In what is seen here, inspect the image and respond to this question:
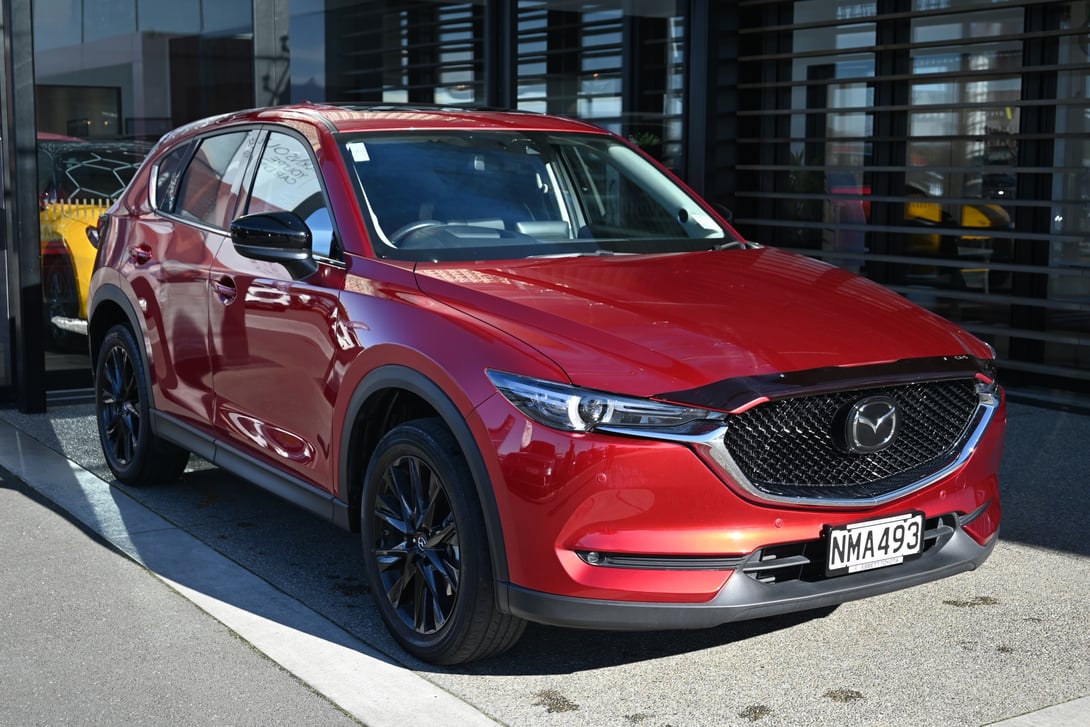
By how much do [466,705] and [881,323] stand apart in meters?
1.72

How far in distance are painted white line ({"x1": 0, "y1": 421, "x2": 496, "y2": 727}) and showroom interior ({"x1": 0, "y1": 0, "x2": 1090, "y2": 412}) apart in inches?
94.0

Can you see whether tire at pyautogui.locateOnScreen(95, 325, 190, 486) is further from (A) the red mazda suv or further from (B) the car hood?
(B) the car hood

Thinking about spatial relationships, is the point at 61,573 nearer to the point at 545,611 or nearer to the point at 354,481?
the point at 354,481

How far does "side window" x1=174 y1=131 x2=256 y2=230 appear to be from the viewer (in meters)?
5.60

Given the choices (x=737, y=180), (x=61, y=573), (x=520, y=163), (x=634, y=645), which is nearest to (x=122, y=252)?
(x=61, y=573)

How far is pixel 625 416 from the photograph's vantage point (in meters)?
3.66

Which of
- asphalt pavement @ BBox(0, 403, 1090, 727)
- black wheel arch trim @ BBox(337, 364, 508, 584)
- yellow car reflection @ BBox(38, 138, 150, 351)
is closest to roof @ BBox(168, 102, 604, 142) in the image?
black wheel arch trim @ BBox(337, 364, 508, 584)

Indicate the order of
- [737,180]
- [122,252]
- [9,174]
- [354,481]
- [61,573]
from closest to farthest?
[354,481] < [61,573] < [122,252] < [9,174] < [737,180]

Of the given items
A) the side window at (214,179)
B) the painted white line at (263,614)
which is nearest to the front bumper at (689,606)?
the painted white line at (263,614)

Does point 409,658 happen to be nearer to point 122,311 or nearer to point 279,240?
point 279,240

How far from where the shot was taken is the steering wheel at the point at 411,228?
4.70 metres

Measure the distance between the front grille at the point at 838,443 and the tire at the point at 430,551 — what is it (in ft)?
2.64

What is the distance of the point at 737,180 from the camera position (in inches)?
450

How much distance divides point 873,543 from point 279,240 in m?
2.26
